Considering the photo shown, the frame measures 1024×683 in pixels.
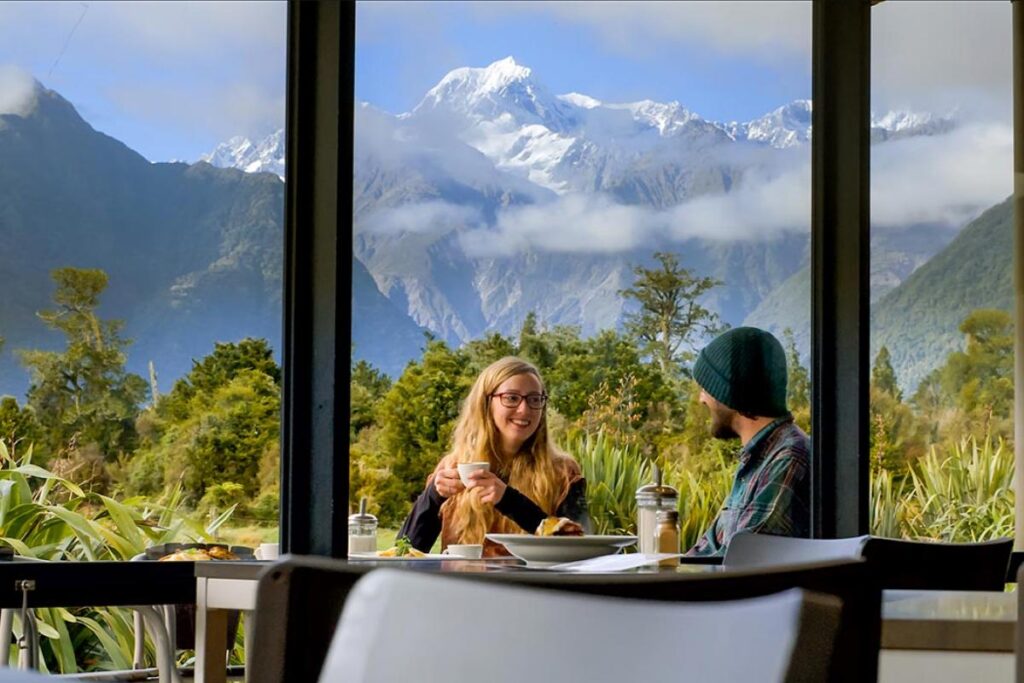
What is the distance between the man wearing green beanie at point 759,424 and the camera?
4.10m

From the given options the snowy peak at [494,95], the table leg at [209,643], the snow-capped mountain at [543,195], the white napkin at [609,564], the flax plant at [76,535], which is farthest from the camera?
the snowy peak at [494,95]

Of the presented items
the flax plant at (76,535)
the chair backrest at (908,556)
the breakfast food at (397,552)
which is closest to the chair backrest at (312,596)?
the chair backrest at (908,556)

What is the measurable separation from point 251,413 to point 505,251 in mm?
838

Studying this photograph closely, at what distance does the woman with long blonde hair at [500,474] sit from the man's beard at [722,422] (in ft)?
1.42

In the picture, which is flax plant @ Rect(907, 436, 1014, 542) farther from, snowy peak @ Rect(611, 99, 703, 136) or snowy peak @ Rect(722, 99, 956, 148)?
snowy peak @ Rect(611, 99, 703, 136)

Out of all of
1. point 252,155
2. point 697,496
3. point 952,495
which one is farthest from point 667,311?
point 252,155

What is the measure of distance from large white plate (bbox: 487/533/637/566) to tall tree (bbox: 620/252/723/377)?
3.74ft

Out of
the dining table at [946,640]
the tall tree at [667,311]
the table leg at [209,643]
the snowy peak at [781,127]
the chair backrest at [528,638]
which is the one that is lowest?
the table leg at [209,643]

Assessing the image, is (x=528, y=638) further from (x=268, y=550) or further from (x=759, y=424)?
(x=759, y=424)

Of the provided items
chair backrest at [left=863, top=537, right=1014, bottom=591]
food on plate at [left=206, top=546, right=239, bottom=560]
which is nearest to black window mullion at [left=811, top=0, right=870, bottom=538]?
food on plate at [left=206, top=546, right=239, bottom=560]

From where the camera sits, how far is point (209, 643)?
9.32 ft

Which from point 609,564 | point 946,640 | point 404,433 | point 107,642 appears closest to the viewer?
point 946,640

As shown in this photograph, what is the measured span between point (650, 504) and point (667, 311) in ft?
1.84

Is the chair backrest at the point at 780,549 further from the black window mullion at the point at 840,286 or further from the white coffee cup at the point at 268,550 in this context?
A: the black window mullion at the point at 840,286
